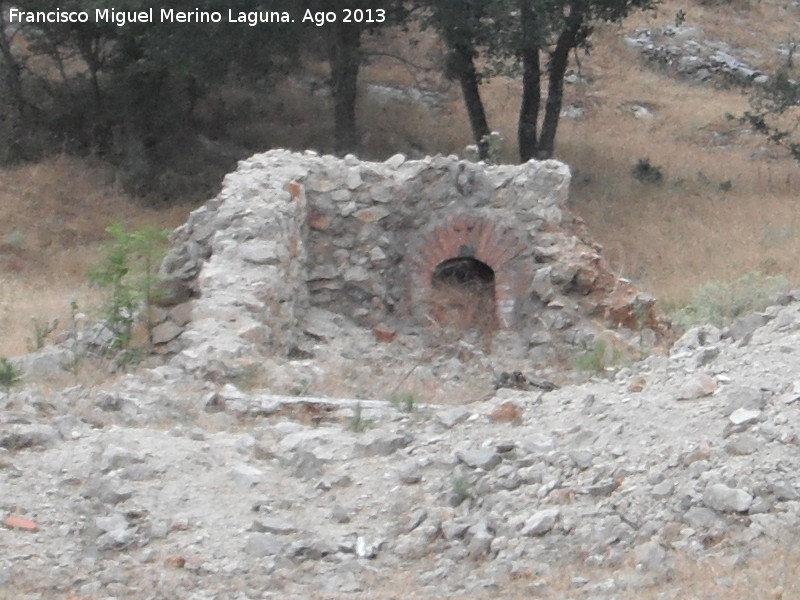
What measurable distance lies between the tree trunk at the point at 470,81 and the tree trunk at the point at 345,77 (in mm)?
1574

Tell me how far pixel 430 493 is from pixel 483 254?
5430 millimetres

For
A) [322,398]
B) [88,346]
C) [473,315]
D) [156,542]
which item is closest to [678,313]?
[473,315]

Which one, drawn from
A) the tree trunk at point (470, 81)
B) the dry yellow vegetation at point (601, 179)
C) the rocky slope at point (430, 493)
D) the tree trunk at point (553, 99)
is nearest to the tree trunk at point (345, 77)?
the dry yellow vegetation at point (601, 179)

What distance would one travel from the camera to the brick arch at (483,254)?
11172 mm

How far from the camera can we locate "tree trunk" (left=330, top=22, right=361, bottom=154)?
19.5 meters

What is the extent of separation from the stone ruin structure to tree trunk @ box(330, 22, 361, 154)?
8.14m

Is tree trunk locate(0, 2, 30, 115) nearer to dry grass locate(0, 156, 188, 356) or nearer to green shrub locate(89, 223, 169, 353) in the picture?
dry grass locate(0, 156, 188, 356)

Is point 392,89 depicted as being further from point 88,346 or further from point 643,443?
point 643,443

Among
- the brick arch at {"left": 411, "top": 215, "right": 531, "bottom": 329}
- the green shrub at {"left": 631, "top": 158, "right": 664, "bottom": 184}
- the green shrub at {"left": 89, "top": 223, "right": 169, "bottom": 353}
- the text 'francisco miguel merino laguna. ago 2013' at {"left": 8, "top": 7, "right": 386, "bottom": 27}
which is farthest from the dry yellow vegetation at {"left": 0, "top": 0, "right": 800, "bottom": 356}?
the brick arch at {"left": 411, "top": 215, "right": 531, "bottom": 329}

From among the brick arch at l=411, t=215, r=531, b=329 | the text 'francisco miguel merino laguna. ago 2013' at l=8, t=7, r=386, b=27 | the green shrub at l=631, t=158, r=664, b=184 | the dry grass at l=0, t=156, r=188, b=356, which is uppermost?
the text 'francisco miguel merino laguna. ago 2013' at l=8, t=7, r=386, b=27

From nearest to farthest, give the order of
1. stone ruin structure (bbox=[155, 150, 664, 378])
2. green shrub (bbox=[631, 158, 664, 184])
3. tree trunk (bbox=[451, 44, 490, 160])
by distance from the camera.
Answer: stone ruin structure (bbox=[155, 150, 664, 378])
tree trunk (bbox=[451, 44, 490, 160])
green shrub (bbox=[631, 158, 664, 184])

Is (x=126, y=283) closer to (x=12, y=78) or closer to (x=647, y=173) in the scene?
(x=12, y=78)

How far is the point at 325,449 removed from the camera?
6.71m

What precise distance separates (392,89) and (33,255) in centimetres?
1090
